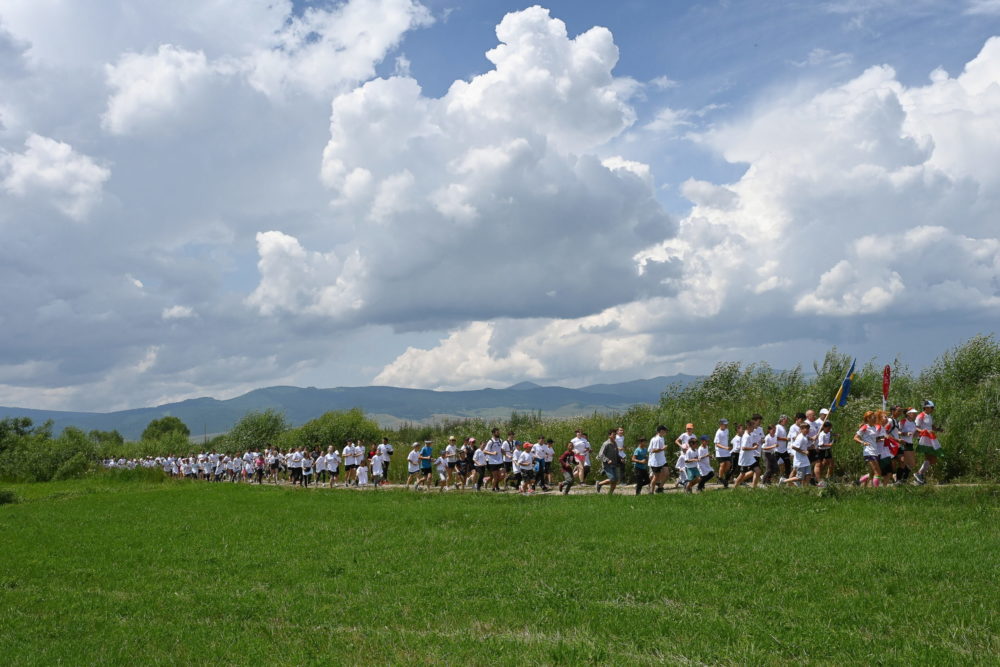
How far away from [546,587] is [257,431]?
72.7 meters

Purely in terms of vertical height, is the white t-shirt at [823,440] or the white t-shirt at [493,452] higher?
the white t-shirt at [823,440]

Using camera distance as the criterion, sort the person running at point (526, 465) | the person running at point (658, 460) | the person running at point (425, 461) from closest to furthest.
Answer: the person running at point (658, 460), the person running at point (526, 465), the person running at point (425, 461)

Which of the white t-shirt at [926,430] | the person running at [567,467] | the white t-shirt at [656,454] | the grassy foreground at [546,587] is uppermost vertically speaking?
the white t-shirt at [926,430]

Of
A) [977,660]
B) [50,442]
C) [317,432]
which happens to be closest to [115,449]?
[50,442]

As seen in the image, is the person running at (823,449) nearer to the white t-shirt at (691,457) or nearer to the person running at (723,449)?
the person running at (723,449)

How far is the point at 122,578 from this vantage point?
13445mm

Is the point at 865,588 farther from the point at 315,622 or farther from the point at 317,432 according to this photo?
the point at 317,432

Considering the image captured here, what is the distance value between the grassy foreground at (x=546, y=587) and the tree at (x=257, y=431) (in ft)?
194

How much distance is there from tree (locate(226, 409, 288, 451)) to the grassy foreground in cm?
5916

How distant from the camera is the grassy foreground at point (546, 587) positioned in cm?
829

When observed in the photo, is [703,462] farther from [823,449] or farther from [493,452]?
[493,452]

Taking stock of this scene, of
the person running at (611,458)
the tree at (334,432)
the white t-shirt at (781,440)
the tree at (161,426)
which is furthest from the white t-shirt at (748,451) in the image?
the tree at (161,426)

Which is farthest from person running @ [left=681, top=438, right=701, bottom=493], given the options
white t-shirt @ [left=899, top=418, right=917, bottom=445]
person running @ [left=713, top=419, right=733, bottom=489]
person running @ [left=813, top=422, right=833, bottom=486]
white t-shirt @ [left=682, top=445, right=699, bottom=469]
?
white t-shirt @ [left=899, top=418, right=917, bottom=445]

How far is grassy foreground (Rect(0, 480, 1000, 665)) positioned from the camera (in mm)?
8289
